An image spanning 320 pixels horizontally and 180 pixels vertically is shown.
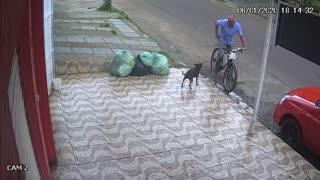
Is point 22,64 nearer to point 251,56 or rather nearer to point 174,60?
point 174,60

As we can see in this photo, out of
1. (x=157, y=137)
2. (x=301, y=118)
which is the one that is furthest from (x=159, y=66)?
(x=301, y=118)

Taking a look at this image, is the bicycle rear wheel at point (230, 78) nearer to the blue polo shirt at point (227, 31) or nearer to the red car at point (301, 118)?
the blue polo shirt at point (227, 31)

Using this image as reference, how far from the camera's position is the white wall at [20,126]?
13.9ft

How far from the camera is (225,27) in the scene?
10.3 meters

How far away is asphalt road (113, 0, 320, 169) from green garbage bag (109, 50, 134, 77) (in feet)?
7.66

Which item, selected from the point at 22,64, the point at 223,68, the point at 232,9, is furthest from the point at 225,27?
the point at 232,9

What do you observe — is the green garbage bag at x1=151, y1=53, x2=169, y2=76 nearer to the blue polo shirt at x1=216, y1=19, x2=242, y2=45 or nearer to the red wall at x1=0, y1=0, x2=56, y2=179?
the blue polo shirt at x1=216, y1=19, x2=242, y2=45

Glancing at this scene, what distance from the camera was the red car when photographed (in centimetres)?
695

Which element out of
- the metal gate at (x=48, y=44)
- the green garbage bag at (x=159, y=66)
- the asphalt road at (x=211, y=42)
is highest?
the metal gate at (x=48, y=44)

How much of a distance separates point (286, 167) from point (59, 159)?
306 cm

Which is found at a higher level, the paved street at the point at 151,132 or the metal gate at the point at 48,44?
the metal gate at the point at 48,44

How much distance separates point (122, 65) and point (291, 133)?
3808mm

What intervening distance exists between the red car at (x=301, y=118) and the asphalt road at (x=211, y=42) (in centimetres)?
69

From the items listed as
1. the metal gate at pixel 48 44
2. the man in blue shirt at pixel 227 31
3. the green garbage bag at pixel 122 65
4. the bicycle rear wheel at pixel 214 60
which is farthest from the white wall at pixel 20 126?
the bicycle rear wheel at pixel 214 60
